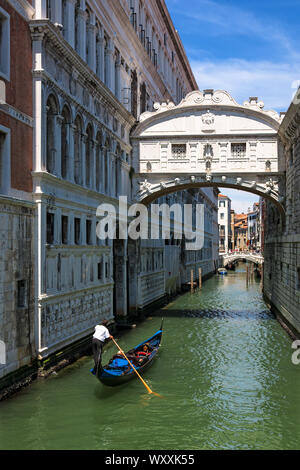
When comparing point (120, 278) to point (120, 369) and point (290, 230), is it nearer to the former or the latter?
point (290, 230)

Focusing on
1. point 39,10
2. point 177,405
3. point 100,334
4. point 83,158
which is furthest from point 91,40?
point 177,405

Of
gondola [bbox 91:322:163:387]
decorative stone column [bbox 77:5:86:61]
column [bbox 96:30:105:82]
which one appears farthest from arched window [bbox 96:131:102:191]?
gondola [bbox 91:322:163:387]

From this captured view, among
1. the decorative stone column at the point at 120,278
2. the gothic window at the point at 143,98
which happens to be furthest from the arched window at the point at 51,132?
the gothic window at the point at 143,98

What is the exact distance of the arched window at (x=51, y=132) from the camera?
1184cm

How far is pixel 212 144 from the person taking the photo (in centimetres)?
1894

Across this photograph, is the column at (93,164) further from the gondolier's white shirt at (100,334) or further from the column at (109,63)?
the gondolier's white shirt at (100,334)

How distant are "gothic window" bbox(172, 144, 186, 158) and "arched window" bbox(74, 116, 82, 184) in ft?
19.7

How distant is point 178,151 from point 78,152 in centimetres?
620

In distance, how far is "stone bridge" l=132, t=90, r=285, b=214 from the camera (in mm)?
18641

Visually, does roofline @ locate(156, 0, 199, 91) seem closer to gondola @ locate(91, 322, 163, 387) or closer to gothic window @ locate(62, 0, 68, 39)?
gothic window @ locate(62, 0, 68, 39)

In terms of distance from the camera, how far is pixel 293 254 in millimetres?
16125
